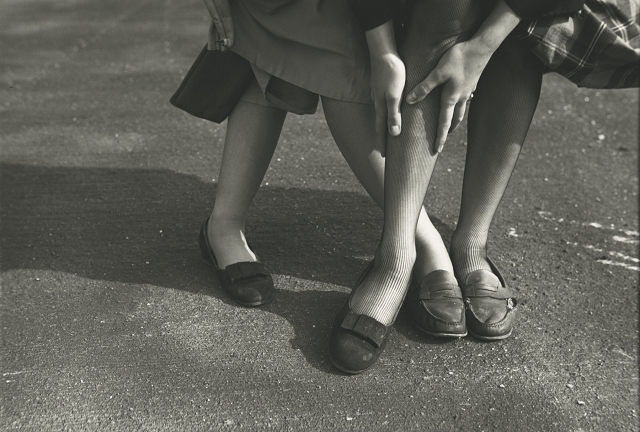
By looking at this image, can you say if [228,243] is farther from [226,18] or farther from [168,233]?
[226,18]

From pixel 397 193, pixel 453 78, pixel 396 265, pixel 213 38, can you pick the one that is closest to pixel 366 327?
pixel 396 265

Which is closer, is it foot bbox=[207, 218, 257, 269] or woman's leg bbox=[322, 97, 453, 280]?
woman's leg bbox=[322, 97, 453, 280]

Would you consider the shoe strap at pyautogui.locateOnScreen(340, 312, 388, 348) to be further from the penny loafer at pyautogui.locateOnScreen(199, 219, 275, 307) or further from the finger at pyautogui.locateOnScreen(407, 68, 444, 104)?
the finger at pyautogui.locateOnScreen(407, 68, 444, 104)

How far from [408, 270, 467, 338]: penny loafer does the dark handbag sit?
84 cm

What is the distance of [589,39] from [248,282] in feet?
4.16

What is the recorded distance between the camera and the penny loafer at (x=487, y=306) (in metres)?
2.11

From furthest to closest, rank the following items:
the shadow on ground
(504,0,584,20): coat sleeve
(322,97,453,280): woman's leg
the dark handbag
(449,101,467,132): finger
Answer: the shadow on ground < the dark handbag < (322,97,453,280): woman's leg < (449,101,467,132): finger < (504,0,584,20): coat sleeve

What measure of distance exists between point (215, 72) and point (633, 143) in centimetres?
233

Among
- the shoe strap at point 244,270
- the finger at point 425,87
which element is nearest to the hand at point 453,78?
the finger at point 425,87

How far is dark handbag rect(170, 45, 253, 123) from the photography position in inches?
87.7

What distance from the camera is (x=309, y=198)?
2928mm

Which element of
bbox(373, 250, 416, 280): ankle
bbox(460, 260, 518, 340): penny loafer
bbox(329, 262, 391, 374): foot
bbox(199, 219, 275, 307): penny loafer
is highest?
bbox(373, 250, 416, 280): ankle

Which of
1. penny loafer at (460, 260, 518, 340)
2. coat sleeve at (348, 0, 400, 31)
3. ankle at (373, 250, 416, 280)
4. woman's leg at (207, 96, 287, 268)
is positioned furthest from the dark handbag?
penny loafer at (460, 260, 518, 340)

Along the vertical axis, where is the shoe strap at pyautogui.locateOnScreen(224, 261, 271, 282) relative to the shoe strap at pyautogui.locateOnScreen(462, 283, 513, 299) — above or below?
below
